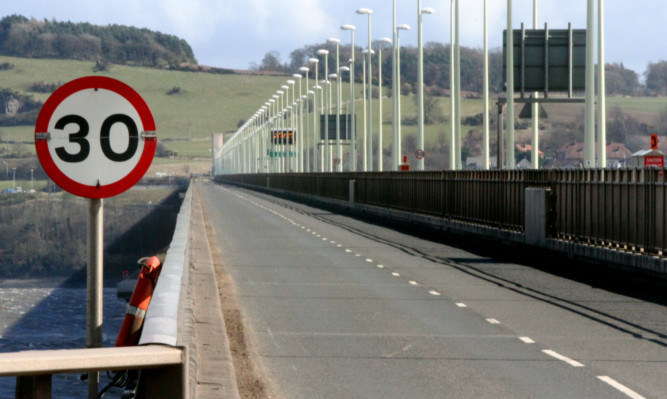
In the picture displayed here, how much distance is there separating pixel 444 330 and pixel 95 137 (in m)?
6.89

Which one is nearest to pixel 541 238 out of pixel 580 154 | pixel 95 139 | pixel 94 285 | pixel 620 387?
pixel 620 387

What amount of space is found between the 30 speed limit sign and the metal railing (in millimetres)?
11924

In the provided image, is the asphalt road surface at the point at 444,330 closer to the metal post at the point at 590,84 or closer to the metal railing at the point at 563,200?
the metal railing at the point at 563,200

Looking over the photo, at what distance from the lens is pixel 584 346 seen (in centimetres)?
1123

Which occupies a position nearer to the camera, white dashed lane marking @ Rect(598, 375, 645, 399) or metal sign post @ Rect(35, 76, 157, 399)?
metal sign post @ Rect(35, 76, 157, 399)

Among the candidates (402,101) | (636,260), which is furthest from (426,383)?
(402,101)

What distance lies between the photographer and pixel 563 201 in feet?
73.4

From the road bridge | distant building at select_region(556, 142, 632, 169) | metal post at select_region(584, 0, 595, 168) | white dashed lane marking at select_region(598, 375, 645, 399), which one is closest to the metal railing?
the road bridge

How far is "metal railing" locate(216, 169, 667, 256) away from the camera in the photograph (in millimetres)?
17688

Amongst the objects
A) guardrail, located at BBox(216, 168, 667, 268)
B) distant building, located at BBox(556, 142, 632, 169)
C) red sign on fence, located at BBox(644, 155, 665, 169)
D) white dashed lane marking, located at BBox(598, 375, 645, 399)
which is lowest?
white dashed lane marking, located at BBox(598, 375, 645, 399)

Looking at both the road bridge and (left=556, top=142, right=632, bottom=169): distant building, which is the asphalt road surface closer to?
the road bridge

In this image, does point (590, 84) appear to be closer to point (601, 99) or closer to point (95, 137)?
point (601, 99)

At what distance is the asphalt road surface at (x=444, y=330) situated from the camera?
9156mm

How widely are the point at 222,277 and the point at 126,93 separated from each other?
1311 centimetres
